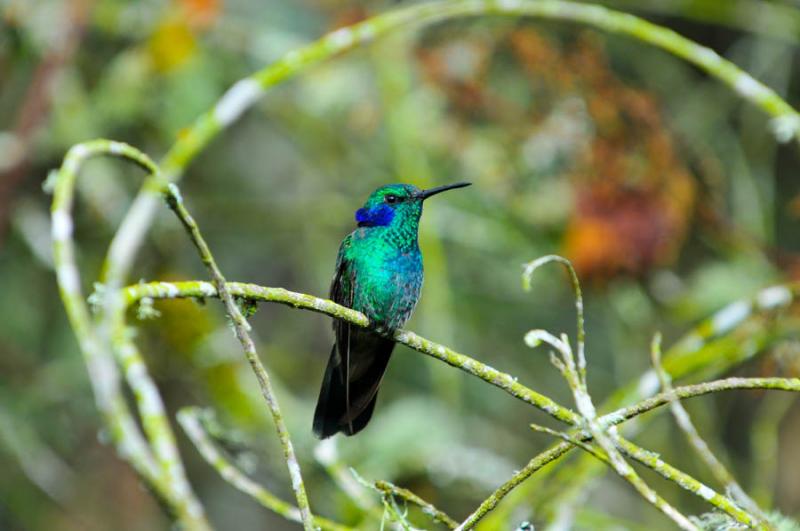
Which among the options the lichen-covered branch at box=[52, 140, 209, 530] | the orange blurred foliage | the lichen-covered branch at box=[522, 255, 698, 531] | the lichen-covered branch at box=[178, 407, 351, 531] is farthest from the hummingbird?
the orange blurred foliage

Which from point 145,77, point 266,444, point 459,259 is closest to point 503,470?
point 266,444

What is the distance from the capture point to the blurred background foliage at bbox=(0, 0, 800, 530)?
4.83 metres

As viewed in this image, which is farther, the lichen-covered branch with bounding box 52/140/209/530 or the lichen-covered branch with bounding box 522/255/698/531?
the lichen-covered branch with bounding box 522/255/698/531

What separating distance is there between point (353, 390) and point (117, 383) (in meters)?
1.22

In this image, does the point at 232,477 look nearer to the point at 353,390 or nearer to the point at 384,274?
the point at 353,390

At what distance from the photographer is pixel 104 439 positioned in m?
1.73

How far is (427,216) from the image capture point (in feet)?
16.6

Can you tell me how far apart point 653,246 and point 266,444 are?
2092 mm

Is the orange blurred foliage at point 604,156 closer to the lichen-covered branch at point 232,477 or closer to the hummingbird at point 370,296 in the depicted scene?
the hummingbird at point 370,296

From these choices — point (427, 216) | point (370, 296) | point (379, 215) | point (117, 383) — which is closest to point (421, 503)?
point (117, 383)

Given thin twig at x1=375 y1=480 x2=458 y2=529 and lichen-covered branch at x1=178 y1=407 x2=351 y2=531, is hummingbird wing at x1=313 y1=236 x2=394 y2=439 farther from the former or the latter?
thin twig at x1=375 y1=480 x2=458 y2=529

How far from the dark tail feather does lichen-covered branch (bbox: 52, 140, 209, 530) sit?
36.6 inches

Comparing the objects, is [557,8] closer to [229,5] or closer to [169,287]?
[169,287]

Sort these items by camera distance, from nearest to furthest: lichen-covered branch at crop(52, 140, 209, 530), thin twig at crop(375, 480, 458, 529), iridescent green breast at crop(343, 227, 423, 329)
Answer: lichen-covered branch at crop(52, 140, 209, 530) < thin twig at crop(375, 480, 458, 529) < iridescent green breast at crop(343, 227, 423, 329)
